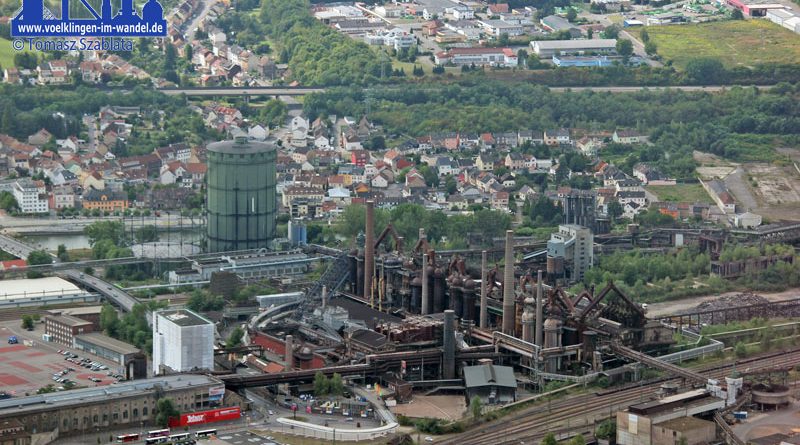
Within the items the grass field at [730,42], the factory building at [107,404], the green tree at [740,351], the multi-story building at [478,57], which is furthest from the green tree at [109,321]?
the grass field at [730,42]

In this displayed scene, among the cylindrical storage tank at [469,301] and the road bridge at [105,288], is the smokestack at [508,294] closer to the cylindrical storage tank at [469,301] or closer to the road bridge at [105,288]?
the cylindrical storage tank at [469,301]

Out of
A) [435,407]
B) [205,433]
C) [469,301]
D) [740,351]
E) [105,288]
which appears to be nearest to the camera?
[205,433]

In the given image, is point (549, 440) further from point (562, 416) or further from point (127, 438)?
point (127, 438)

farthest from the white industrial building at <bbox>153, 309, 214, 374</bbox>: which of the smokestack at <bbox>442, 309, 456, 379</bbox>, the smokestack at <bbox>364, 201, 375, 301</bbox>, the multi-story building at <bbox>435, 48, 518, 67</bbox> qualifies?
the multi-story building at <bbox>435, 48, 518, 67</bbox>

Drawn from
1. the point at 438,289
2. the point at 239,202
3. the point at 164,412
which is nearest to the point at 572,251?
the point at 438,289

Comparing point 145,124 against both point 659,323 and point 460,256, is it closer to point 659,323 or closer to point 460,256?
point 460,256
